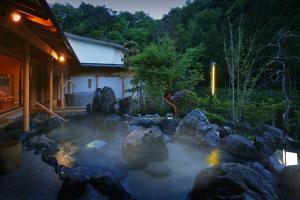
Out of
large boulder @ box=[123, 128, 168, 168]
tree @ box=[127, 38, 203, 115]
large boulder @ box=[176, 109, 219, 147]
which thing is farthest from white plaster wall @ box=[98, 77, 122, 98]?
large boulder @ box=[123, 128, 168, 168]

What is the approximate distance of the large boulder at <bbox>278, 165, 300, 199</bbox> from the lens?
5238 mm

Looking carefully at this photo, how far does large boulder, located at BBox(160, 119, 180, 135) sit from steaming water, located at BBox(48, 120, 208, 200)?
44.7 inches

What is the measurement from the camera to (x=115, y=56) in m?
21.3

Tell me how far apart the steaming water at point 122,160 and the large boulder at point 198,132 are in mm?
386

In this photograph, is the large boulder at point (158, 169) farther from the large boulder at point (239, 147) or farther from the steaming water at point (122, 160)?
the large boulder at point (239, 147)

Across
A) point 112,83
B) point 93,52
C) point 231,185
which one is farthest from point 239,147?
point 93,52

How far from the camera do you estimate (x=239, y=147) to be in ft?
25.1

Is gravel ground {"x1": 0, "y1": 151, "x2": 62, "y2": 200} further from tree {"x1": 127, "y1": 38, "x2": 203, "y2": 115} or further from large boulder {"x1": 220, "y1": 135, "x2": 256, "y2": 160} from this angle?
tree {"x1": 127, "y1": 38, "x2": 203, "y2": 115}

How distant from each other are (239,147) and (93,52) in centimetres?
1530

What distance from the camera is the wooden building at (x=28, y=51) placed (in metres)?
4.59

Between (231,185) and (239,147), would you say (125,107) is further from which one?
(231,185)

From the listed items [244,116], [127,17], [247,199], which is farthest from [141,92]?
[127,17]

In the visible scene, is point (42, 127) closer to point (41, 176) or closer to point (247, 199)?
point (41, 176)

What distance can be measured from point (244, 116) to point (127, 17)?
89.0 ft
